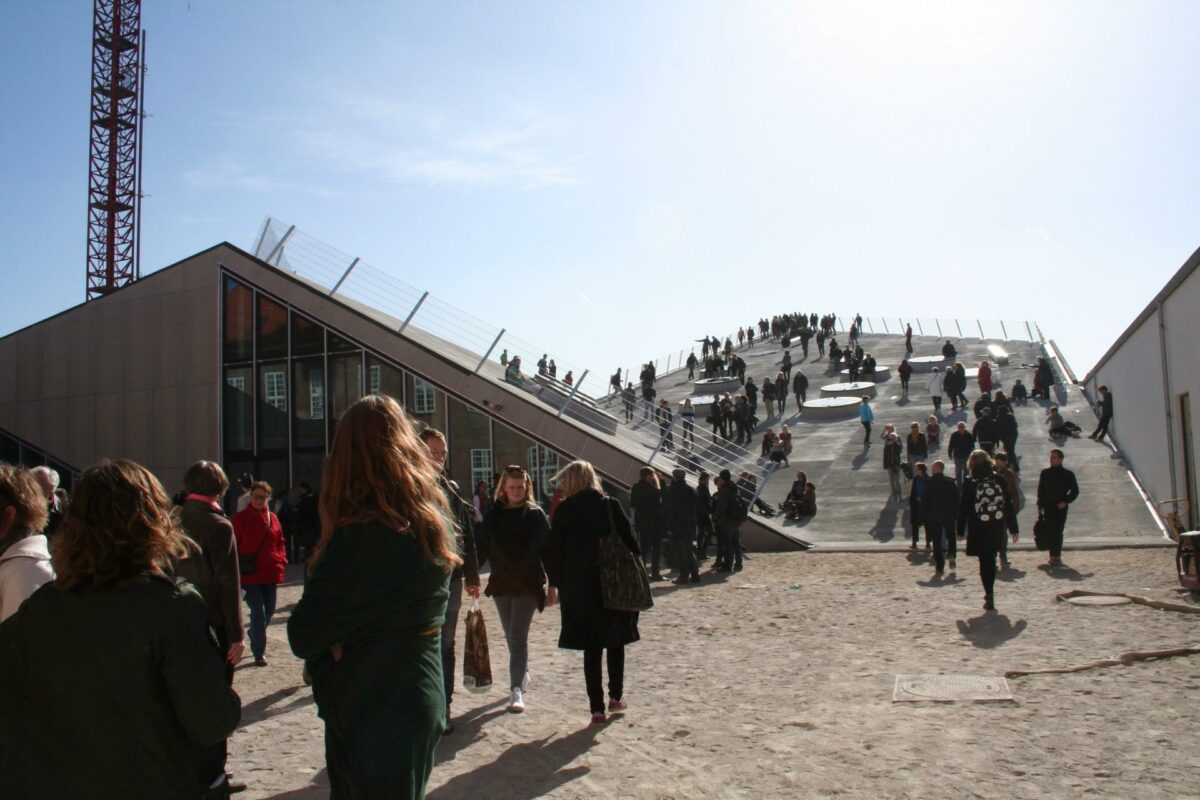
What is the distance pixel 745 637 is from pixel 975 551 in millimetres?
2547

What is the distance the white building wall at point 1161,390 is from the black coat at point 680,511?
25.4 feet

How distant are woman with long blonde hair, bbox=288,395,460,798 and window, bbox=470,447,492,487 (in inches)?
630

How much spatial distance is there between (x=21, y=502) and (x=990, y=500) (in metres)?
8.96

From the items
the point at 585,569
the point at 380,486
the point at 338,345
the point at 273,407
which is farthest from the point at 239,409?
the point at 380,486

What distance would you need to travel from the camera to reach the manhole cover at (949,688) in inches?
268

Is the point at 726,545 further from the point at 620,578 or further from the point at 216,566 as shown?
the point at 216,566

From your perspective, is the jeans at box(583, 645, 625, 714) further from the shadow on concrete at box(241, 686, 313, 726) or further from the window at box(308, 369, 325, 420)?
the window at box(308, 369, 325, 420)

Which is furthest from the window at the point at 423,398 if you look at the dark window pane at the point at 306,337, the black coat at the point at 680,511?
the black coat at the point at 680,511

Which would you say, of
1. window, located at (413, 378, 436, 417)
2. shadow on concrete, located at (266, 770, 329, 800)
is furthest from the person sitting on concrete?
shadow on concrete, located at (266, 770, 329, 800)

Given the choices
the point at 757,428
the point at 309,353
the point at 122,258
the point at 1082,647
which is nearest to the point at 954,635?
the point at 1082,647

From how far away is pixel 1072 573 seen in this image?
13031mm

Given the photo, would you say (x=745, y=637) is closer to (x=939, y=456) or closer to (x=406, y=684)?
(x=406, y=684)

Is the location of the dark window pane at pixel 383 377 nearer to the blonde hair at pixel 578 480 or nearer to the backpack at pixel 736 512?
the backpack at pixel 736 512

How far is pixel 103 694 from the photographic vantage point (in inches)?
107
